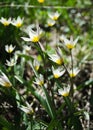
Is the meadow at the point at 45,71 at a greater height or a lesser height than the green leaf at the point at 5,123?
greater

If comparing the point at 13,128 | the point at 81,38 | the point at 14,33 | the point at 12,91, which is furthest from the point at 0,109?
the point at 81,38

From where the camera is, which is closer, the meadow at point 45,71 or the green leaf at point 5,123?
the green leaf at point 5,123

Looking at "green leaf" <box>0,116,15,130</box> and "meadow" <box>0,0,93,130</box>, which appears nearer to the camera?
"green leaf" <box>0,116,15,130</box>

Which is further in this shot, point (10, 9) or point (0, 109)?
point (10, 9)

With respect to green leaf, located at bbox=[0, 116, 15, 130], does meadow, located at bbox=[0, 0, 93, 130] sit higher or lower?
higher

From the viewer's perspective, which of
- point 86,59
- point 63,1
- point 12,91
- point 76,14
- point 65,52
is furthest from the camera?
point 76,14

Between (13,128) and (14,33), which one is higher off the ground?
(14,33)

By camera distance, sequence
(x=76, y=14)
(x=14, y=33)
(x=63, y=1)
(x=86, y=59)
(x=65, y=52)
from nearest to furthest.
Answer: (x=14, y=33) < (x=86, y=59) < (x=65, y=52) < (x=63, y=1) < (x=76, y=14)

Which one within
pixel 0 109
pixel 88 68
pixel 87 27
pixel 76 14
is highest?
pixel 76 14

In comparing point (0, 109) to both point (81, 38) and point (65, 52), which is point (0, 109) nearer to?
point (65, 52)

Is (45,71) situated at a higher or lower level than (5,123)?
higher

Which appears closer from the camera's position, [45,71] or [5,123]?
[5,123]
